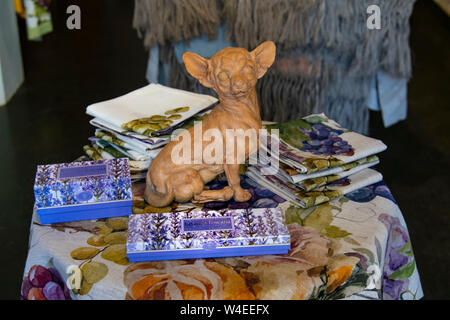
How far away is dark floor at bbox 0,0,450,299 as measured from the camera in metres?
1.68

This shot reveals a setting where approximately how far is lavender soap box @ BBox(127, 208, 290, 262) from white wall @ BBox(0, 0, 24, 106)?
74.2 inches

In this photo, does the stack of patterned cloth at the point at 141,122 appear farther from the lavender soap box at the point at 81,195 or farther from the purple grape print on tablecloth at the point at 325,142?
the purple grape print on tablecloth at the point at 325,142

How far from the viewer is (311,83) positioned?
1836 millimetres

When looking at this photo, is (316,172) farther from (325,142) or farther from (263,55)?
(263,55)

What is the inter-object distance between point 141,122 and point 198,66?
24cm

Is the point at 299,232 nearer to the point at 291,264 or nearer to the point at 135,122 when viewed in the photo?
the point at 291,264

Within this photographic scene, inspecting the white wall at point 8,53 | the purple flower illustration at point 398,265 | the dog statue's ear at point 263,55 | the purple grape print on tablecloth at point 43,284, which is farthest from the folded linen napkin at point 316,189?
the white wall at point 8,53

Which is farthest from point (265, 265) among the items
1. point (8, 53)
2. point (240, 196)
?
point (8, 53)

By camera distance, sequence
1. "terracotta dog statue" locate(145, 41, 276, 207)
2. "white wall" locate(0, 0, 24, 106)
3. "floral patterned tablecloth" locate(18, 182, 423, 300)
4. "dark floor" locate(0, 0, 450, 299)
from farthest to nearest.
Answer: "white wall" locate(0, 0, 24, 106), "dark floor" locate(0, 0, 450, 299), "terracotta dog statue" locate(145, 41, 276, 207), "floral patterned tablecloth" locate(18, 182, 423, 300)

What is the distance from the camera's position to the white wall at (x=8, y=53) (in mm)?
2502

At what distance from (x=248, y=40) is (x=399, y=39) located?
1.58 feet

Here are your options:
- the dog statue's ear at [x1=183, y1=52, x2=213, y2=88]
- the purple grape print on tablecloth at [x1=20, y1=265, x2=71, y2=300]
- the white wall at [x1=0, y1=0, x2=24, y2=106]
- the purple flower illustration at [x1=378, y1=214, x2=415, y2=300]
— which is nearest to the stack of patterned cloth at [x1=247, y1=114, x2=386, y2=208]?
the purple flower illustration at [x1=378, y1=214, x2=415, y2=300]

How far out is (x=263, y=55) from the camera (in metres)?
1.00

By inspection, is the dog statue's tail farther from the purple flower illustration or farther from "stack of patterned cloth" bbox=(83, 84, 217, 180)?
the purple flower illustration
